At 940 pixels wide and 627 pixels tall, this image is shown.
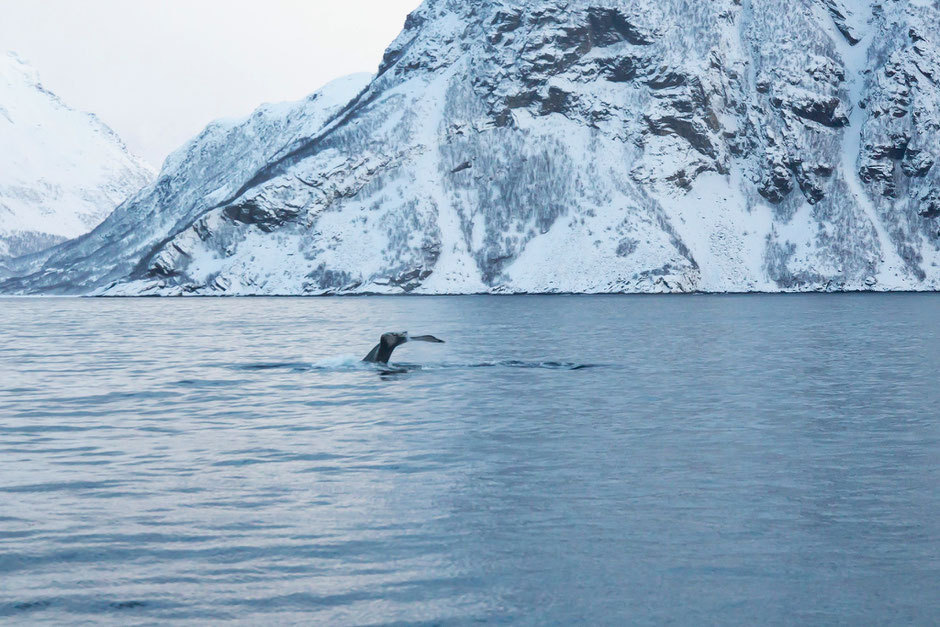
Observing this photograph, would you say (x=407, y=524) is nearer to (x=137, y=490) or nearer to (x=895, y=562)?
(x=137, y=490)

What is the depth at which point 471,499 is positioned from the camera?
56.6 feet

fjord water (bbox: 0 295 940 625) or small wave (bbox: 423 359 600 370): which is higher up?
fjord water (bbox: 0 295 940 625)

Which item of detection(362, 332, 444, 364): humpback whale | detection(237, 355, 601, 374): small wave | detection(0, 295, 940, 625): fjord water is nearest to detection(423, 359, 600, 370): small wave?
detection(237, 355, 601, 374): small wave

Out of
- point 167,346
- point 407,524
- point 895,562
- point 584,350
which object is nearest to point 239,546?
point 407,524

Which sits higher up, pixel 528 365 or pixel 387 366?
pixel 387 366

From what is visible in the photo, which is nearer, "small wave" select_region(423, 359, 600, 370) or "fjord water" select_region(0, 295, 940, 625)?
"fjord water" select_region(0, 295, 940, 625)

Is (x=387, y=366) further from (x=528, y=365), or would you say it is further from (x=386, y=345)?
(x=528, y=365)

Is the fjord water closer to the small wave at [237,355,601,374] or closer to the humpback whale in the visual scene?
A: the humpback whale

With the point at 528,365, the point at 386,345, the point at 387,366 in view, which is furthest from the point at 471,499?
the point at 528,365

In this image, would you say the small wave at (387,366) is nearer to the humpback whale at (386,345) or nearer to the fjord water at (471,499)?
the humpback whale at (386,345)

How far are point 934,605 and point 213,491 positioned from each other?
1170cm

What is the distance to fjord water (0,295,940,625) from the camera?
39.2 ft

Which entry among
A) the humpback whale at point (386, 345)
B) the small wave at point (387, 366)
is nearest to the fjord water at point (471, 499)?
the humpback whale at point (386, 345)

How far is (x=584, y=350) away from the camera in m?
55.4
